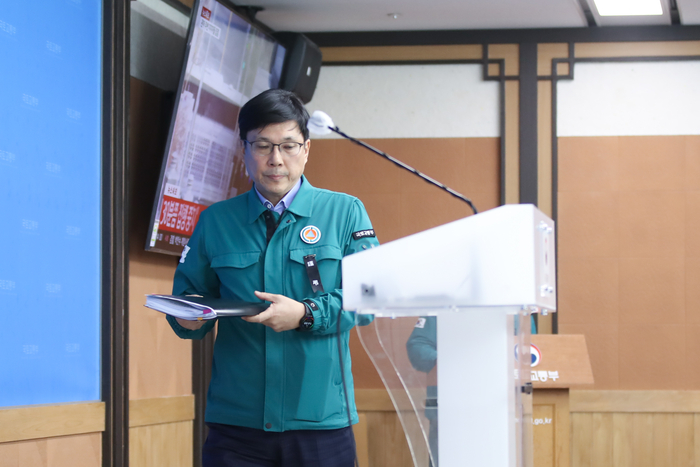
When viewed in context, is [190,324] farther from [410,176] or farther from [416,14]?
[416,14]

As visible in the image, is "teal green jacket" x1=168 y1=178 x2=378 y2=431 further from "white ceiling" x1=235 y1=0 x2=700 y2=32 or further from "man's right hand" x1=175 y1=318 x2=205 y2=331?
"white ceiling" x1=235 y1=0 x2=700 y2=32

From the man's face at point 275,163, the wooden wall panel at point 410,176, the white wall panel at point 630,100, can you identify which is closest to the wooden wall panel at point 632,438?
the wooden wall panel at point 410,176

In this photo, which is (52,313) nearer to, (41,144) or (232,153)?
(41,144)

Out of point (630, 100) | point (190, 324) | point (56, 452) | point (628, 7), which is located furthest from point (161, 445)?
point (628, 7)

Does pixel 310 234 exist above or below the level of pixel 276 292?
above

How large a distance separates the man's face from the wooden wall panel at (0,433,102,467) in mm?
1237

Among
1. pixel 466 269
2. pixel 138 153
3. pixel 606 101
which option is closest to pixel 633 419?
pixel 606 101

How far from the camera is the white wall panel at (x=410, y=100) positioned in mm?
4215

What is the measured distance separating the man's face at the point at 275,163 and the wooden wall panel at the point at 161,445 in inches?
68.9

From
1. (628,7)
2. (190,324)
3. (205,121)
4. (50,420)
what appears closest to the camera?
(190,324)

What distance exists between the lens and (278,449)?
4.81 feet

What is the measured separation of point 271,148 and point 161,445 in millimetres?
2025

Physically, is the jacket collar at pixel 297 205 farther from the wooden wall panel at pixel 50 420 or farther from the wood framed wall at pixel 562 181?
the wood framed wall at pixel 562 181

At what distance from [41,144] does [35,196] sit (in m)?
0.16
